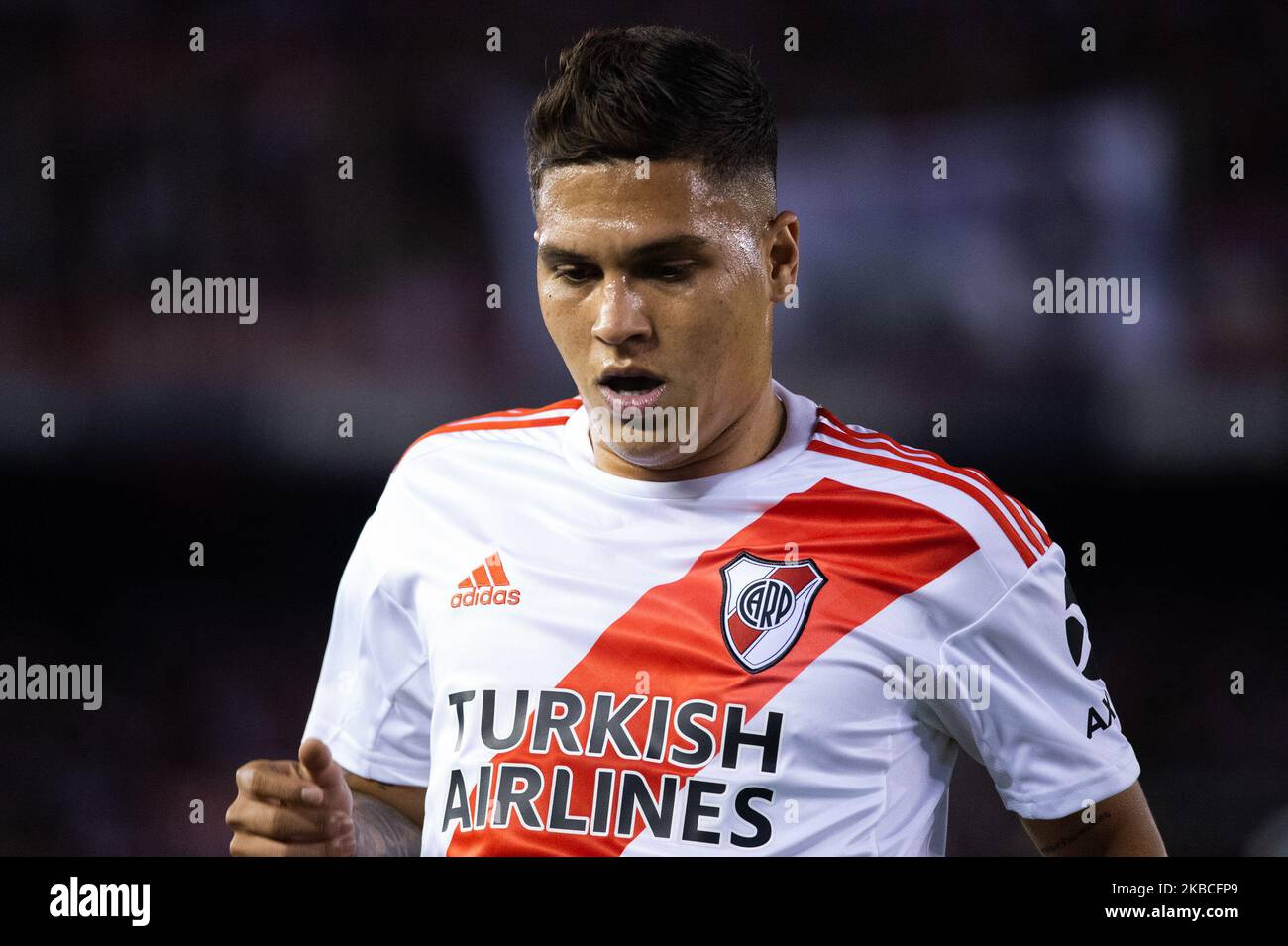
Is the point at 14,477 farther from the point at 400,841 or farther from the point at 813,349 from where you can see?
the point at 813,349

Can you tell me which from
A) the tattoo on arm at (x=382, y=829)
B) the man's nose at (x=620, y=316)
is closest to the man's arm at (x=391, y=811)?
the tattoo on arm at (x=382, y=829)

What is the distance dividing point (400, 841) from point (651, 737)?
609mm

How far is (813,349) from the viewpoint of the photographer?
418 centimetres

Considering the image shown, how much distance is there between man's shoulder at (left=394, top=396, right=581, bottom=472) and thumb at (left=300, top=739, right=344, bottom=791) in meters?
0.79

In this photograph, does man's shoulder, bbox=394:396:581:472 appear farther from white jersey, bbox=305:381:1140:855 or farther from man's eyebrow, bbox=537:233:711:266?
man's eyebrow, bbox=537:233:711:266

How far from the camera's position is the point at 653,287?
7.22 feet

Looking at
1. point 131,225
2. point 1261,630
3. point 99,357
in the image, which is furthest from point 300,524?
point 1261,630

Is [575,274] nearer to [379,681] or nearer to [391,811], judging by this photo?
[379,681]

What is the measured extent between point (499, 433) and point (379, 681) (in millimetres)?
547

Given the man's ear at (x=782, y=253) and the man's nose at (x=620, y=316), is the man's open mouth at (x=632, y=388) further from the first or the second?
the man's ear at (x=782, y=253)

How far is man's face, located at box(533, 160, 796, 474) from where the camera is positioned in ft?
7.13
